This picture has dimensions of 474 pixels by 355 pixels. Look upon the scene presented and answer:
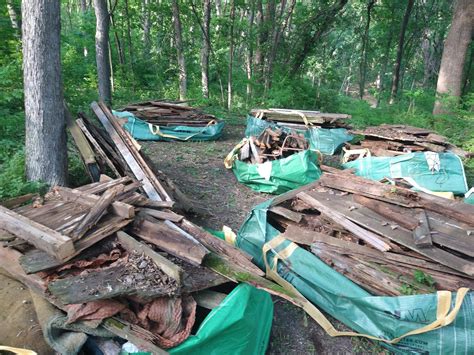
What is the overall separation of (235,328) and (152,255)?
843mm

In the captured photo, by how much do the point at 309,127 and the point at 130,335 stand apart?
7066 millimetres

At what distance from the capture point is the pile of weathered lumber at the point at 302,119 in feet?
27.3

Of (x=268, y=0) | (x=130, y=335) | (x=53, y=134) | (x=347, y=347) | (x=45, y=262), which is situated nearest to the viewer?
(x=130, y=335)

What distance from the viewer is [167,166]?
22.0ft

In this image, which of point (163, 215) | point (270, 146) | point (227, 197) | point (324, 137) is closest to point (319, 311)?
point (163, 215)

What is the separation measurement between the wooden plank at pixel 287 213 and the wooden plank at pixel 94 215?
179cm

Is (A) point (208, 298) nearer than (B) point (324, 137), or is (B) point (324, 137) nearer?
(A) point (208, 298)

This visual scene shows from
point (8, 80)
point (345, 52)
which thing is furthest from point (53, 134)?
point (345, 52)

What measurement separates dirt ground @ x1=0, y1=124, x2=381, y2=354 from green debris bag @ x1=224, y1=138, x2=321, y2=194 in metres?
0.20

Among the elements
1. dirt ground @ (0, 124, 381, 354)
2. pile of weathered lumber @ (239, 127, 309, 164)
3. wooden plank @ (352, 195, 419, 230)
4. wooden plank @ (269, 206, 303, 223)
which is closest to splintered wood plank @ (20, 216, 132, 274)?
dirt ground @ (0, 124, 381, 354)

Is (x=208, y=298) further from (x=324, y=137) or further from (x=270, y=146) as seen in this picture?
(x=324, y=137)

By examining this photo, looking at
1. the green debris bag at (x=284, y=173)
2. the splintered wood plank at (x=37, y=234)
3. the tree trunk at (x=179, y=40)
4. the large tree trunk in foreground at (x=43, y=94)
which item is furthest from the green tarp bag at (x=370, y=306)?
the tree trunk at (x=179, y=40)

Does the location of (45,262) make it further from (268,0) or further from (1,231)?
(268,0)

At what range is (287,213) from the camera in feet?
12.3
